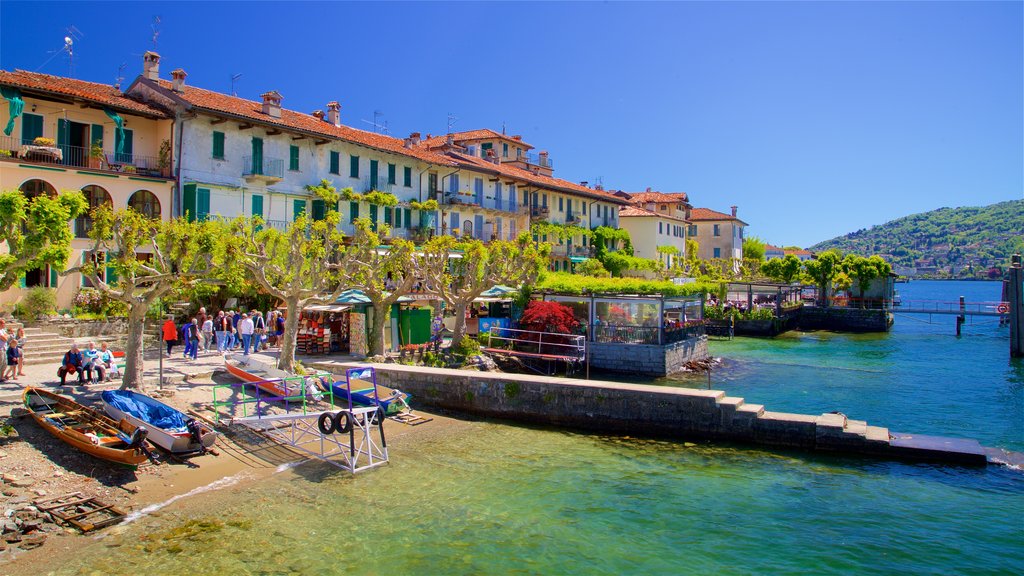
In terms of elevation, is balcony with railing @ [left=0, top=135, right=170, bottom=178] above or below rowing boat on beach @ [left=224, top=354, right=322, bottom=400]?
above

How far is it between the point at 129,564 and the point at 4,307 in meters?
19.2

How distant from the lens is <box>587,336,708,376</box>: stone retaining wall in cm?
2942

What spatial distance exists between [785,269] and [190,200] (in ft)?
168

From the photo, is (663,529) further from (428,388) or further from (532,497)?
(428,388)

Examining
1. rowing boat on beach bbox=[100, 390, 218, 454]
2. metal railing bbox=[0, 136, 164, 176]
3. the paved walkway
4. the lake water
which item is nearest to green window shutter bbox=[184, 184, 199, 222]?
metal railing bbox=[0, 136, 164, 176]

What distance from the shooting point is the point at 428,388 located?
20641 mm

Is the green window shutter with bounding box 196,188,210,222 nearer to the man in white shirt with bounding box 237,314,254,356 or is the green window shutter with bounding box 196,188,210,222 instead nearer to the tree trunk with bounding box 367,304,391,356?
the man in white shirt with bounding box 237,314,254,356

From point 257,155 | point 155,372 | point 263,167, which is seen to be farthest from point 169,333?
point 257,155

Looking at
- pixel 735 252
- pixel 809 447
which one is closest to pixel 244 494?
pixel 809 447

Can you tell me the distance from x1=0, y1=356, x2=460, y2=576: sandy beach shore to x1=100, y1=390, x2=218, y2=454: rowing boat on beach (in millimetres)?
371

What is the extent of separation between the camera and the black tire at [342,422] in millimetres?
14077

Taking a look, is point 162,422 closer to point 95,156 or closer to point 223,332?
point 223,332

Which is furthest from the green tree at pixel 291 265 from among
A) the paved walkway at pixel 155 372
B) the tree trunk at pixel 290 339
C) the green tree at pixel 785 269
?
the green tree at pixel 785 269

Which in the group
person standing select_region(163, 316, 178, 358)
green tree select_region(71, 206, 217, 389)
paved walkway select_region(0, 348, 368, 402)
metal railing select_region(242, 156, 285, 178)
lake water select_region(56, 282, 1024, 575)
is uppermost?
metal railing select_region(242, 156, 285, 178)
